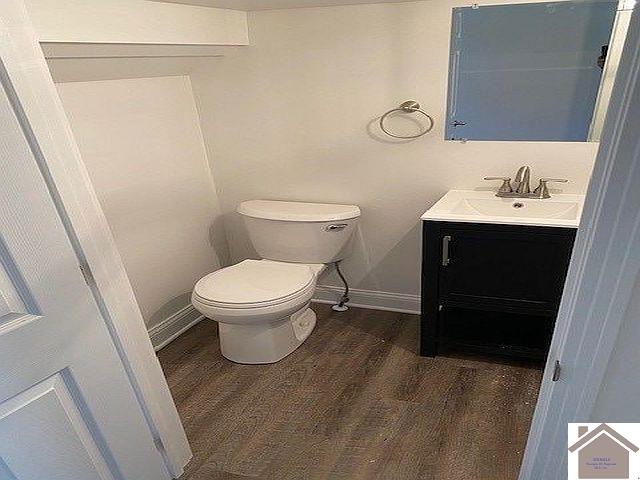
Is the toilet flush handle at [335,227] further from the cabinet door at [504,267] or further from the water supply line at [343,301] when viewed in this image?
the cabinet door at [504,267]

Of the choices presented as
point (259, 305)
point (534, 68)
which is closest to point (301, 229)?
point (259, 305)

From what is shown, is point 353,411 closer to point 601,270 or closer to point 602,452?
point 602,452

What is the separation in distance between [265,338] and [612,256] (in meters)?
1.60

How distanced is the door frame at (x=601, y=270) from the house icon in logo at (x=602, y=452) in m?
→ 0.03

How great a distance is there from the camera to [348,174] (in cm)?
221

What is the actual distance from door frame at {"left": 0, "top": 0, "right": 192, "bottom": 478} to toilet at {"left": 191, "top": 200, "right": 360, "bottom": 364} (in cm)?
53

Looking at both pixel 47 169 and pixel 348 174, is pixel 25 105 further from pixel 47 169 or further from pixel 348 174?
pixel 348 174

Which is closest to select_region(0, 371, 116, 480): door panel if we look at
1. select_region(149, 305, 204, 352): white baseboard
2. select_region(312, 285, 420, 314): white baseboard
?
select_region(149, 305, 204, 352): white baseboard

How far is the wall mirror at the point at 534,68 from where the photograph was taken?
1.67m

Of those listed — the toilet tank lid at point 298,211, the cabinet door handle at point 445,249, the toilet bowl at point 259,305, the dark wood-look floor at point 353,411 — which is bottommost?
the dark wood-look floor at point 353,411

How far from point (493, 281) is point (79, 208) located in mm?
1551

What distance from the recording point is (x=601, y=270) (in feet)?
2.19

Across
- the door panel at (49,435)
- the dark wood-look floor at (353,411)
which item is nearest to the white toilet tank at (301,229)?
the dark wood-look floor at (353,411)

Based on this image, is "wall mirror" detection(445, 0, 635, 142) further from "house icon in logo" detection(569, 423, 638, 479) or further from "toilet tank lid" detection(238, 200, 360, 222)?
"house icon in logo" detection(569, 423, 638, 479)
